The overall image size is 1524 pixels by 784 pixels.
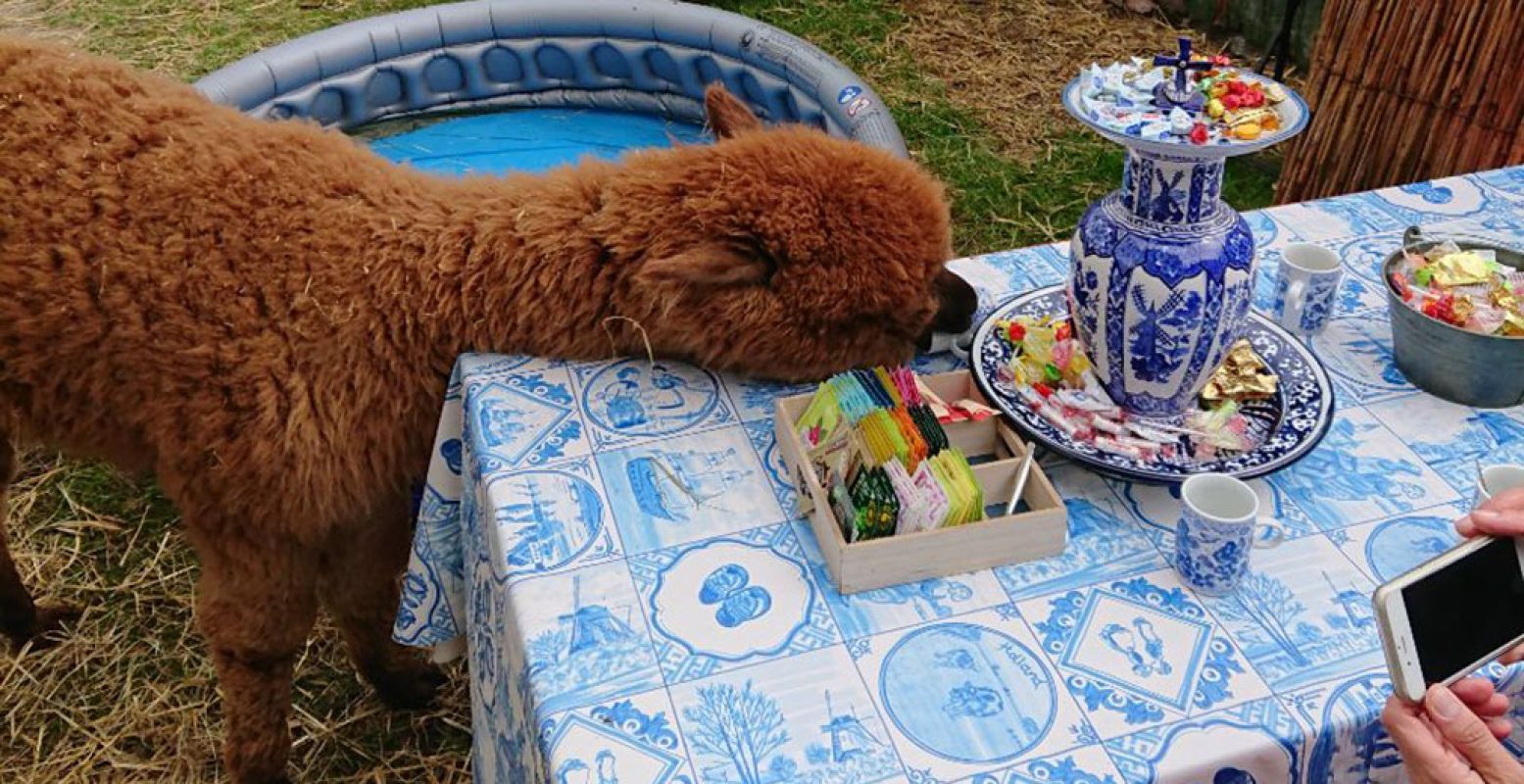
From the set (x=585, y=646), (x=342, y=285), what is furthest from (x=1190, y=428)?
(x=342, y=285)

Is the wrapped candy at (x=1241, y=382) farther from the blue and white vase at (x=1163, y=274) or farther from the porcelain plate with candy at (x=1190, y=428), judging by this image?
the blue and white vase at (x=1163, y=274)

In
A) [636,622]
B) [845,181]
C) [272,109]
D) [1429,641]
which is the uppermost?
[845,181]

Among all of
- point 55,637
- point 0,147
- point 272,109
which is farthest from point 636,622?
point 272,109

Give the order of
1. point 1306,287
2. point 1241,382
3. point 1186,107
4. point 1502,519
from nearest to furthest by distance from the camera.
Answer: point 1502,519 < point 1186,107 < point 1241,382 < point 1306,287

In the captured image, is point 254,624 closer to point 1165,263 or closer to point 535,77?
point 1165,263

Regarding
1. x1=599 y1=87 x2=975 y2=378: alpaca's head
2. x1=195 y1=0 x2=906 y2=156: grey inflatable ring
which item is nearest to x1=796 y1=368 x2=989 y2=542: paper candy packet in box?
x1=599 y1=87 x2=975 y2=378: alpaca's head

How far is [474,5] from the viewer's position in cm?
503

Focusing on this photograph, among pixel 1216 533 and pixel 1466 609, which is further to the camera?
pixel 1216 533

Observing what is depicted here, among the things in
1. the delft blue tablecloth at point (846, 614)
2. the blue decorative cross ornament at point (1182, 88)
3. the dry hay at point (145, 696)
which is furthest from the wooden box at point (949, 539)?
the dry hay at point (145, 696)

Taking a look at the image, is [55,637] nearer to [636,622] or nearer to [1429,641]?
[636,622]

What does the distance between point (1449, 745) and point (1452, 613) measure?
0.15 metres

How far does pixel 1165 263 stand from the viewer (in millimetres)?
1657

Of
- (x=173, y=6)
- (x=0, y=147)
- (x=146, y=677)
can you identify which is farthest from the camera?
(x=173, y=6)

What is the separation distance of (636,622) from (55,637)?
2240 mm
